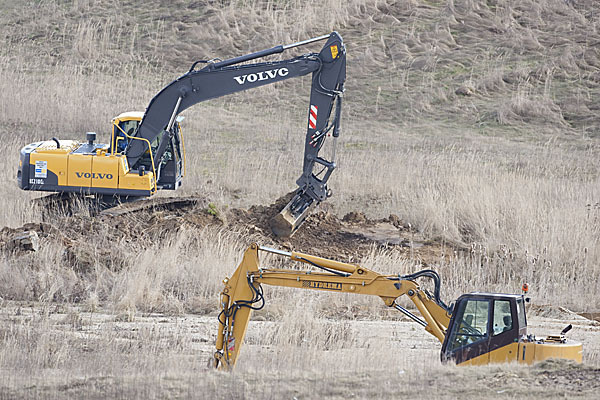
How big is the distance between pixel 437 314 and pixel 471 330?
492 mm

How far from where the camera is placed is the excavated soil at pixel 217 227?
14109 millimetres

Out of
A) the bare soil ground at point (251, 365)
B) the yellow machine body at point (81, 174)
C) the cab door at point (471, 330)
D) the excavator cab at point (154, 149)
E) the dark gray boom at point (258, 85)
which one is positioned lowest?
the bare soil ground at point (251, 365)

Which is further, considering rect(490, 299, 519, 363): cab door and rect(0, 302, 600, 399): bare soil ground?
rect(490, 299, 519, 363): cab door

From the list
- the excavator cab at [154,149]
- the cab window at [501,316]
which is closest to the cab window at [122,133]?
the excavator cab at [154,149]

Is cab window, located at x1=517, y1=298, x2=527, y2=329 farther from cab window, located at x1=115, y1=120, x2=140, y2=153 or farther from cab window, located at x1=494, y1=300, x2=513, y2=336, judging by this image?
cab window, located at x1=115, y1=120, x2=140, y2=153

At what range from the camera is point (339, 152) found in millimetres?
22453

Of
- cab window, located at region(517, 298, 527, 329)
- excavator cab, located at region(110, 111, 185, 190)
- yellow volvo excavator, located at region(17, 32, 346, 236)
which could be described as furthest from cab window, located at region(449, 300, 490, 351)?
excavator cab, located at region(110, 111, 185, 190)

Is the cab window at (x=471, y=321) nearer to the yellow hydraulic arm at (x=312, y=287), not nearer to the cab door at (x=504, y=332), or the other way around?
the cab door at (x=504, y=332)

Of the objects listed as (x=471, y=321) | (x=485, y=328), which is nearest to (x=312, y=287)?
(x=471, y=321)

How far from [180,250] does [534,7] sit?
24.2 meters

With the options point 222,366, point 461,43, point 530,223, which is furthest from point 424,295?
point 461,43

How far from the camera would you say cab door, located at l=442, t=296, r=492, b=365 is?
821 cm

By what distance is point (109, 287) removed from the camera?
12.4m

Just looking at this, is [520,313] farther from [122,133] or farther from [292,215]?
[122,133]
